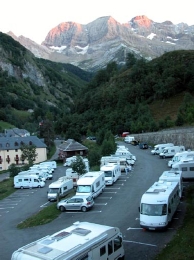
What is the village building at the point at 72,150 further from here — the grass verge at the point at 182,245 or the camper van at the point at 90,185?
the grass verge at the point at 182,245

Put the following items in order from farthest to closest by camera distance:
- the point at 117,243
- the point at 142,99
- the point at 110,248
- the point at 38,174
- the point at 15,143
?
1. the point at 142,99
2. the point at 15,143
3. the point at 38,174
4. the point at 117,243
5. the point at 110,248

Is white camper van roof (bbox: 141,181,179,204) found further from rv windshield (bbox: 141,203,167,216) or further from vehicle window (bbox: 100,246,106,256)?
vehicle window (bbox: 100,246,106,256)

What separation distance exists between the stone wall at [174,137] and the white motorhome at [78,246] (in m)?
40.0

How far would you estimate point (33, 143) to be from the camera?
7169cm

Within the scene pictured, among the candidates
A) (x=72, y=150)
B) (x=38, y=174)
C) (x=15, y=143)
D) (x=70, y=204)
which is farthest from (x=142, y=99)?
(x=70, y=204)

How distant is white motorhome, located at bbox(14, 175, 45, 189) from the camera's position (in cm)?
3900

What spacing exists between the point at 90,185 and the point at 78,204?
265 centimetres

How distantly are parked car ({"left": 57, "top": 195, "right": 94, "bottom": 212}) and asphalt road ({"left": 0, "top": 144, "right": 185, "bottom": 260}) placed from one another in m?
0.40

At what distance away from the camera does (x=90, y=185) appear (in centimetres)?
2680

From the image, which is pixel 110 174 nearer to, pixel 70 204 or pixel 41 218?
pixel 70 204

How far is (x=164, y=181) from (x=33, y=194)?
16.4 meters

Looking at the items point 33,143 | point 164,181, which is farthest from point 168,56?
point 164,181

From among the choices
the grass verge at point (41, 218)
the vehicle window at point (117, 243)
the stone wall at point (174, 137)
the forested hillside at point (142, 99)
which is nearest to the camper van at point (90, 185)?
the grass verge at point (41, 218)

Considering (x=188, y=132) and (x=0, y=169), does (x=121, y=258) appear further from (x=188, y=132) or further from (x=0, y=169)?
(x=0, y=169)
